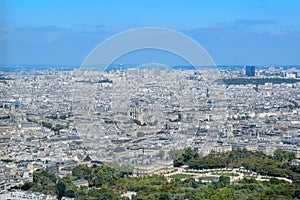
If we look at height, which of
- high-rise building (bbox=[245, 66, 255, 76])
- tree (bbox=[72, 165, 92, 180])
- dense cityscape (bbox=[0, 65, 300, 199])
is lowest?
tree (bbox=[72, 165, 92, 180])

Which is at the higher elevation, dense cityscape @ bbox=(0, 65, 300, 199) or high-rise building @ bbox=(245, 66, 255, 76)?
high-rise building @ bbox=(245, 66, 255, 76)

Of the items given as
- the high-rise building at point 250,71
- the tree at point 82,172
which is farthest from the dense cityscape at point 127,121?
the high-rise building at point 250,71

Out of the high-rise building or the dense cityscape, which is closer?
the dense cityscape

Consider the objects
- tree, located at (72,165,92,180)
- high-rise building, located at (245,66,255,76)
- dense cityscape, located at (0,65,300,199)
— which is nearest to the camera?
tree, located at (72,165,92,180)

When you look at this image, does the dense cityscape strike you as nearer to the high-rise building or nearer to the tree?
the tree

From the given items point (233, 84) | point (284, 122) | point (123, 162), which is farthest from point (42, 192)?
point (233, 84)

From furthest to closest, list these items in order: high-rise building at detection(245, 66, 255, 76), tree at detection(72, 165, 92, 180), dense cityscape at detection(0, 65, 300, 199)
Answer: high-rise building at detection(245, 66, 255, 76) < dense cityscape at detection(0, 65, 300, 199) < tree at detection(72, 165, 92, 180)

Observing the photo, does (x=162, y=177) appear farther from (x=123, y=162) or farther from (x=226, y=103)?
(x=226, y=103)

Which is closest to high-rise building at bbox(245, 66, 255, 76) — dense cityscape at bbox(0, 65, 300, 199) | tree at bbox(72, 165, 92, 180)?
dense cityscape at bbox(0, 65, 300, 199)

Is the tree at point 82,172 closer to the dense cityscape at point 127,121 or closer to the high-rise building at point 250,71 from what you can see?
the dense cityscape at point 127,121

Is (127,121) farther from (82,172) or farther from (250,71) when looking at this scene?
(250,71)

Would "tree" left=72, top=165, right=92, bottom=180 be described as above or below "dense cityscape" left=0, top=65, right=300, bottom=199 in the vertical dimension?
below
